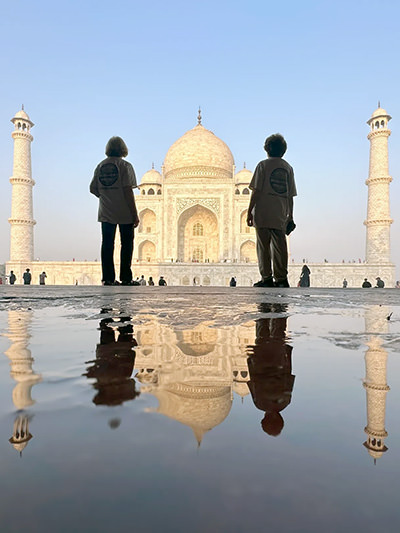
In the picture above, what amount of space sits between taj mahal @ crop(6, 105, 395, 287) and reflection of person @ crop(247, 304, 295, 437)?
18.0 meters

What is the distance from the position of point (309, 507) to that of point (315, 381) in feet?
0.95

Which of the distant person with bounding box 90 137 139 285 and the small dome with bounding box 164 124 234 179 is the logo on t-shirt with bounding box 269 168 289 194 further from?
the small dome with bounding box 164 124 234 179

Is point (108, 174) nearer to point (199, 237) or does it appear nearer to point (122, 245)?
point (122, 245)

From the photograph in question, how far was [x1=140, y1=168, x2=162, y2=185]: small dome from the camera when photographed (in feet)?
84.7

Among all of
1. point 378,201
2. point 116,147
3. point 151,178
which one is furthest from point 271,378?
point 151,178

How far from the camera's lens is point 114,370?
56 cm

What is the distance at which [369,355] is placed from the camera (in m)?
0.70

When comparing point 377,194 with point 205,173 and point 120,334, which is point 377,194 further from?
point 120,334

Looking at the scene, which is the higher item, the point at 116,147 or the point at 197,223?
the point at 197,223

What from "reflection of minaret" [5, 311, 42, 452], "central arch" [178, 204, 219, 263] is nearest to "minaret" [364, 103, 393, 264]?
"central arch" [178, 204, 219, 263]

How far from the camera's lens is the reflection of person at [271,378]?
0.37 meters

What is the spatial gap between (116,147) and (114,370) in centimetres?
358

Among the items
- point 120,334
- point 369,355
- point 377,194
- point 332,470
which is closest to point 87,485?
point 332,470

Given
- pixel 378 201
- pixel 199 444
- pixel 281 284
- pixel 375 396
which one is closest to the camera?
pixel 199 444
